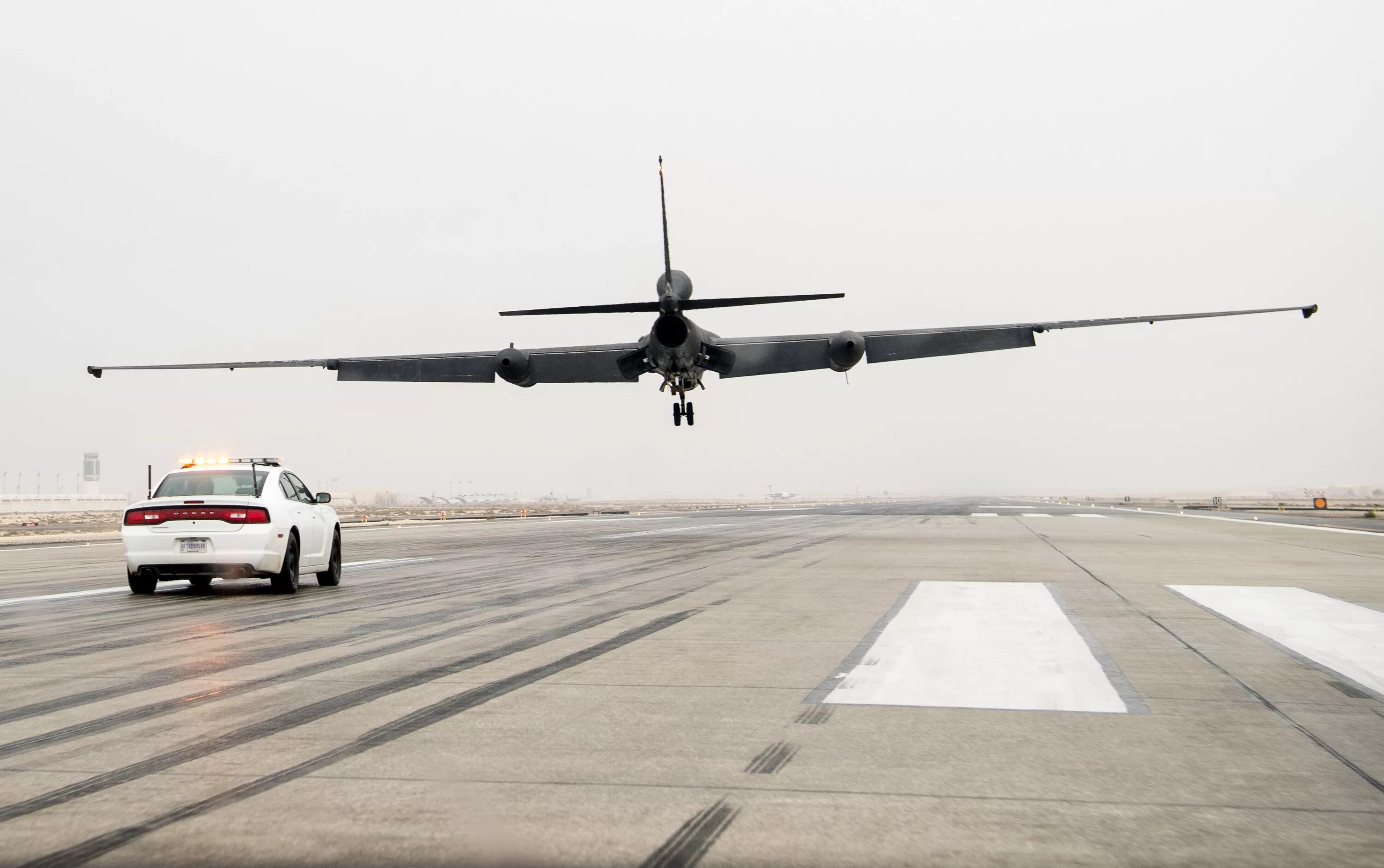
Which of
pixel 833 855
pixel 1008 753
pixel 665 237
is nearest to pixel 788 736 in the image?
pixel 1008 753

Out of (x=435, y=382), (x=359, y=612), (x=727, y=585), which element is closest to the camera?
(x=359, y=612)

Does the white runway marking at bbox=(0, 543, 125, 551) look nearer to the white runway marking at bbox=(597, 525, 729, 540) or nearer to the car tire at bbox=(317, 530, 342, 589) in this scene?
the white runway marking at bbox=(597, 525, 729, 540)

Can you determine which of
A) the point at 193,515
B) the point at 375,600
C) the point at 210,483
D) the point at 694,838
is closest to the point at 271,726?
the point at 694,838

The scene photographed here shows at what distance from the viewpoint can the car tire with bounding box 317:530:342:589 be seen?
13367mm

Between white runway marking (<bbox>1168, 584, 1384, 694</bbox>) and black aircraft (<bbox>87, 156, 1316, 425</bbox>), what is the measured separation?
50.4 ft

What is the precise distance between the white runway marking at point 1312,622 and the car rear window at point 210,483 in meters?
10.5

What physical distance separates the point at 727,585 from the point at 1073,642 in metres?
5.27

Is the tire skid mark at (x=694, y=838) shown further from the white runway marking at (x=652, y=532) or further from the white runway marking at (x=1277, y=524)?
the white runway marking at (x=1277, y=524)

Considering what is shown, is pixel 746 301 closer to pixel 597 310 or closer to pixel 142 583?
pixel 597 310

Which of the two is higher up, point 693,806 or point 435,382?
point 435,382

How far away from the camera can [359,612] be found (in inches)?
387

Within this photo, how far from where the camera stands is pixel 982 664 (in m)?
6.71

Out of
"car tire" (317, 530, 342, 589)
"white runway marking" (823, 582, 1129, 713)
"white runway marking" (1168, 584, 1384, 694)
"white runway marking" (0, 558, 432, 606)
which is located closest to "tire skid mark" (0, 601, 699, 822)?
"white runway marking" (823, 582, 1129, 713)

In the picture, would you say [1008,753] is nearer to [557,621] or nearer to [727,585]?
[557,621]
